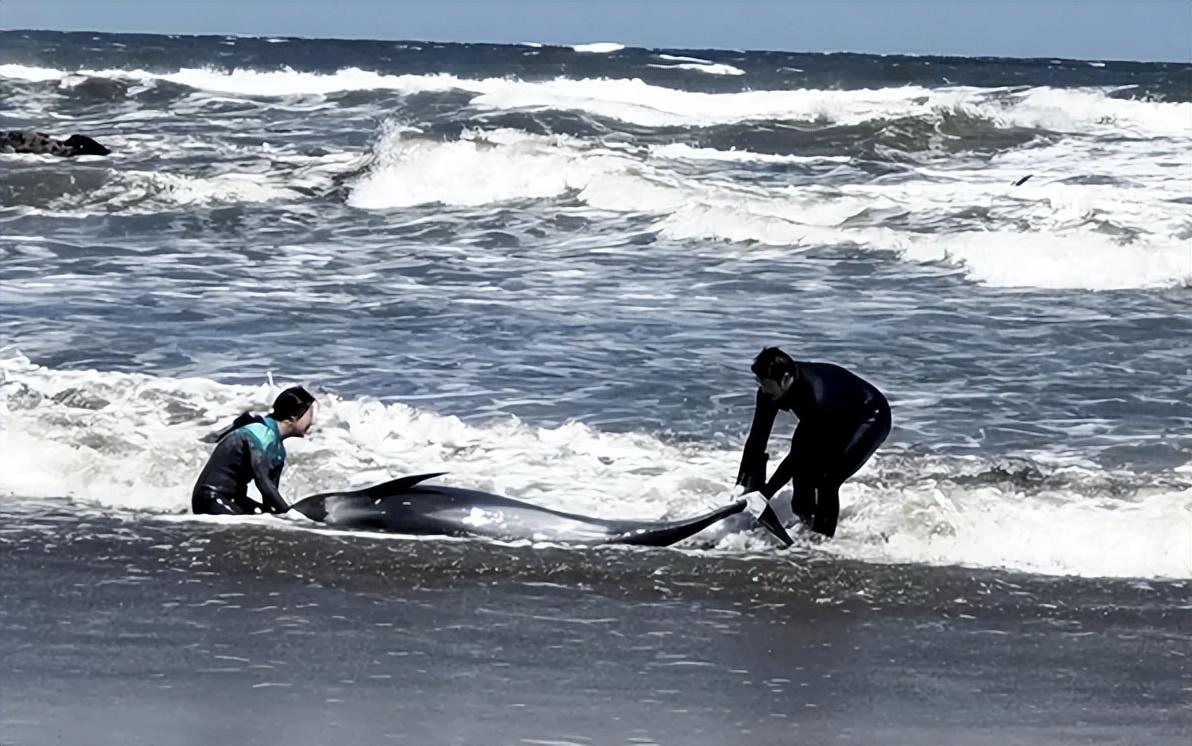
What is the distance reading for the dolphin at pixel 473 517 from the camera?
8.08m

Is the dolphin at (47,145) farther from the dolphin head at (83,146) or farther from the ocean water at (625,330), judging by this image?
the ocean water at (625,330)

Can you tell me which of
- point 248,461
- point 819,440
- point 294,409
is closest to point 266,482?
point 248,461

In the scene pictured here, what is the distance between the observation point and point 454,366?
12.8 metres

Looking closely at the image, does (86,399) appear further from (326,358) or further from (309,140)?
(309,140)

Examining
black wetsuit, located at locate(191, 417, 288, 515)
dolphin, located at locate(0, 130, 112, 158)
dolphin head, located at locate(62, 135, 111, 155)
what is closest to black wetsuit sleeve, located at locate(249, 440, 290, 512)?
black wetsuit, located at locate(191, 417, 288, 515)

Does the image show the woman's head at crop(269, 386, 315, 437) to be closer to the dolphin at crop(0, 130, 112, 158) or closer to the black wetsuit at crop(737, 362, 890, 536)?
the black wetsuit at crop(737, 362, 890, 536)

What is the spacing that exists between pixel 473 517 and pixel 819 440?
1681mm

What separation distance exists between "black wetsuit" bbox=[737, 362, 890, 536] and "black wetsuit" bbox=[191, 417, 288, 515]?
2.32 m

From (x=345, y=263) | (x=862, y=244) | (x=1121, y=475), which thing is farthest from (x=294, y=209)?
(x=1121, y=475)

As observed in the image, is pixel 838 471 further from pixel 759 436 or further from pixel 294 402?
pixel 294 402

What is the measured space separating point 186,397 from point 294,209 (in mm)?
11753

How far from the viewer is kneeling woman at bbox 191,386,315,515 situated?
8.52 metres

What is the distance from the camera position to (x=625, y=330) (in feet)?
46.5

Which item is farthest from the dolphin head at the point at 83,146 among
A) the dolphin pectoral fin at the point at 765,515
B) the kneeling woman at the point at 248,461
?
the dolphin pectoral fin at the point at 765,515
